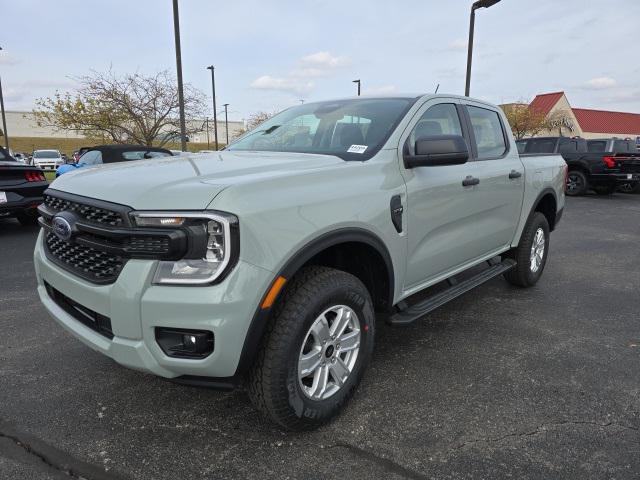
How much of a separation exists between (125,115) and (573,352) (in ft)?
62.7

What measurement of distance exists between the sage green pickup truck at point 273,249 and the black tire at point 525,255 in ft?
4.31

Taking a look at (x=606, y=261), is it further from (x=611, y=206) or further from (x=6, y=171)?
(x=6, y=171)

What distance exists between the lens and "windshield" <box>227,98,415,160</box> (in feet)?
9.88

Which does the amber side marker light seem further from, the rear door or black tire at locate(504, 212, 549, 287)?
black tire at locate(504, 212, 549, 287)

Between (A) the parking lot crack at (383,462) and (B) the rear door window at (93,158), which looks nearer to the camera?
(A) the parking lot crack at (383,462)

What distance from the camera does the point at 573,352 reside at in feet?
11.4

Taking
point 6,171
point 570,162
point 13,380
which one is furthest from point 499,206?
point 570,162

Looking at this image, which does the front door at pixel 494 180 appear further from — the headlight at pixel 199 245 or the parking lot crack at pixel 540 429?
the headlight at pixel 199 245

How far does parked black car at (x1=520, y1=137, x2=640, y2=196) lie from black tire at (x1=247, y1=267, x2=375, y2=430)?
557 inches

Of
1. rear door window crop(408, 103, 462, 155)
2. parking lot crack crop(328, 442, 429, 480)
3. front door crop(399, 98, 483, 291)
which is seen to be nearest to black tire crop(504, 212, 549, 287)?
front door crop(399, 98, 483, 291)

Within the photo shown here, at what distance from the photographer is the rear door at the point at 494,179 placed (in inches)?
147

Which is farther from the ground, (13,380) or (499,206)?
(499,206)

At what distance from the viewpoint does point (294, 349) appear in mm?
2215

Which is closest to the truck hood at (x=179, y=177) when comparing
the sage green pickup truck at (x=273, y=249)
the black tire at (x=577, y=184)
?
the sage green pickup truck at (x=273, y=249)
